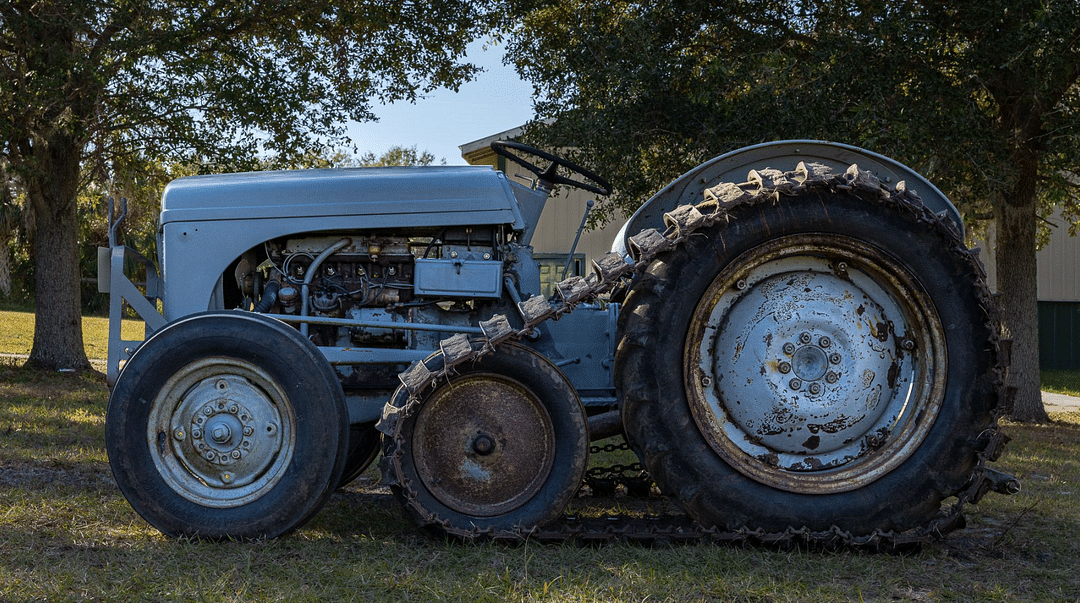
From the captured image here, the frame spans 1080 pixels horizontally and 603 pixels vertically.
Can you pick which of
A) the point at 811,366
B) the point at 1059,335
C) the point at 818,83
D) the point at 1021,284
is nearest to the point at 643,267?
the point at 811,366

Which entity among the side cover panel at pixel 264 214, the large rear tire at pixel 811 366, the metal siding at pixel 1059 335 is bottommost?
the metal siding at pixel 1059 335

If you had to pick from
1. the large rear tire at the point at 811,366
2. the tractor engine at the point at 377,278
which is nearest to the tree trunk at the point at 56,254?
the tractor engine at the point at 377,278

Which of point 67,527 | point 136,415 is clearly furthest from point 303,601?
point 67,527

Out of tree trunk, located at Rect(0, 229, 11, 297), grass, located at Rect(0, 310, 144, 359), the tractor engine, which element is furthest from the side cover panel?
tree trunk, located at Rect(0, 229, 11, 297)

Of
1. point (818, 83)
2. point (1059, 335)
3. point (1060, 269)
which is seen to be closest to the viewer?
point (818, 83)

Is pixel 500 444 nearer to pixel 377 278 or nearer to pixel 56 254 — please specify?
pixel 377 278

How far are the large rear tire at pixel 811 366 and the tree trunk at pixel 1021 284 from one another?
7.68 metres

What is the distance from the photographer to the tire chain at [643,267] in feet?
12.8

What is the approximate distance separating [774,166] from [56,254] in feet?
37.2

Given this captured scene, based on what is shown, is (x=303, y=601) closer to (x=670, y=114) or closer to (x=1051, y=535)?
(x=1051, y=535)

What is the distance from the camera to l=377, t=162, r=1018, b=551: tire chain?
154 inches

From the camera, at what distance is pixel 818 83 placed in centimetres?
845

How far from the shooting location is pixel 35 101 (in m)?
10.6

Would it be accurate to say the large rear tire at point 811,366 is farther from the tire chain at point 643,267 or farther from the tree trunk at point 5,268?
the tree trunk at point 5,268
